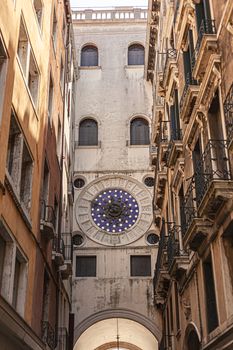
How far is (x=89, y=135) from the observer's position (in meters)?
30.0

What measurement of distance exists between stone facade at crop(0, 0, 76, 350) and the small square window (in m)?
6.80

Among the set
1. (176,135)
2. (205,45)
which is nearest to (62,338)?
(176,135)

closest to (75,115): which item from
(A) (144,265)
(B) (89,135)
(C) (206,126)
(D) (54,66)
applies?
(B) (89,135)

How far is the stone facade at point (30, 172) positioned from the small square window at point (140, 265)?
268 inches

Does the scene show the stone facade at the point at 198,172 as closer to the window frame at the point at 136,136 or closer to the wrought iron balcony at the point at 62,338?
the wrought iron balcony at the point at 62,338

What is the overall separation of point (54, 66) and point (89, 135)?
11421 mm

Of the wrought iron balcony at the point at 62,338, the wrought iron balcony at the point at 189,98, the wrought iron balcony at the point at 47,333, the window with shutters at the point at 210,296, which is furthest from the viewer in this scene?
the wrought iron balcony at the point at 62,338

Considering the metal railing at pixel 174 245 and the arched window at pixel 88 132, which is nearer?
the metal railing at pixel 174 245

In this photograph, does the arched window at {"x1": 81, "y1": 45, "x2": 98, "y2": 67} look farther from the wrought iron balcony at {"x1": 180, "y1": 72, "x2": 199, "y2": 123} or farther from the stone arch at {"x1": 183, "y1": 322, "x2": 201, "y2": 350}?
the stone arch at {"x1": 183, "y1": 322, "x2": 201, "y2": 350}

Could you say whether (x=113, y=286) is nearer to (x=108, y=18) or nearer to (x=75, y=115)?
(x=75, y=115)

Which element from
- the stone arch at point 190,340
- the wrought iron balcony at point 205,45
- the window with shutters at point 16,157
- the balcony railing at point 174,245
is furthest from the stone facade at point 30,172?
the wrought iron balcony at point 205,45

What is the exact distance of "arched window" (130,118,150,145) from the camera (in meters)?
29.7

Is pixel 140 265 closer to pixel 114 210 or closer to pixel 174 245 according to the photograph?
pixel 114 210

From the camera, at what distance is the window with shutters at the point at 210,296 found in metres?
12.1
